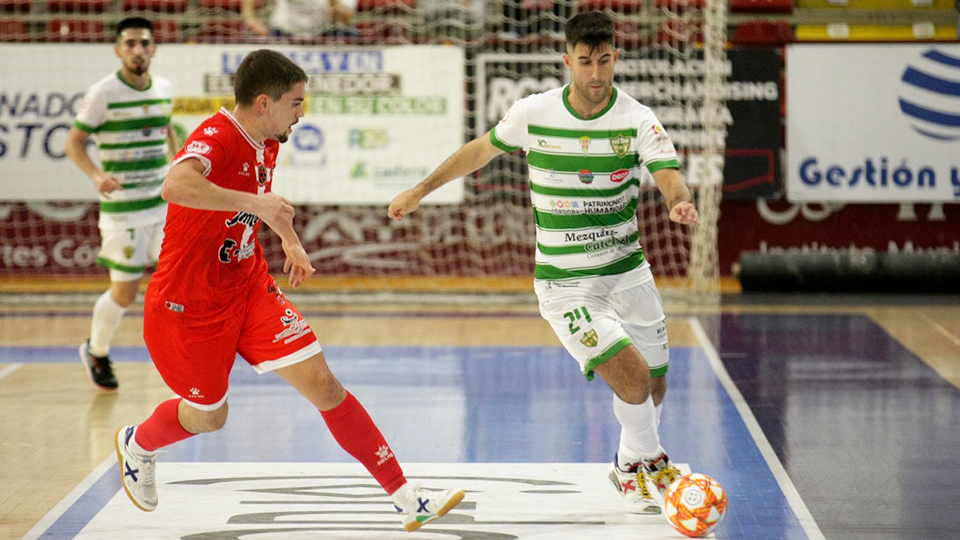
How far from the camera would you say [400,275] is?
1291 cm

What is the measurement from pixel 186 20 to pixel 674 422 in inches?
305

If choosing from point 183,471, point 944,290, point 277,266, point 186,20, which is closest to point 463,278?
point 277,266

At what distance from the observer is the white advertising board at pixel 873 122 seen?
12234 millimetres

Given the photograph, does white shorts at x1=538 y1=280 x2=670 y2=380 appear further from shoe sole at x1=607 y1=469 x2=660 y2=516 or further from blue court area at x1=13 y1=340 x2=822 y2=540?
blue court area at x1=13 y1=340 x2=822 y2=540

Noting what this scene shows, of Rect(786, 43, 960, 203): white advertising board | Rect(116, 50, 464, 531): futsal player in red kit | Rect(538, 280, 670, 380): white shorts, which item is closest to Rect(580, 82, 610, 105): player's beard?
Rect(538, 280, 670, 380): white shorts

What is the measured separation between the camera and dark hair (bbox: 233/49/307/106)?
14.8ft

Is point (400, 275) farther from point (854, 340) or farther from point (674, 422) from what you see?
point (674, 422)

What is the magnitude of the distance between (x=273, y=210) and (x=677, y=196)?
1.64 m

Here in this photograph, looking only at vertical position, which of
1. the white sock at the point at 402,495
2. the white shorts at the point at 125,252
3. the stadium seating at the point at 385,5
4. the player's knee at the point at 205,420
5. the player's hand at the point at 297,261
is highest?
the stadium seating at the point at 385,5

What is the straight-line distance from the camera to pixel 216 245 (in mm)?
4691

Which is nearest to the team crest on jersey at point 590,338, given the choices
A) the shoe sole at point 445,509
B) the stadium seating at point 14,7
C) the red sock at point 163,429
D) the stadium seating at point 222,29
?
the shoe sole at point 445,509

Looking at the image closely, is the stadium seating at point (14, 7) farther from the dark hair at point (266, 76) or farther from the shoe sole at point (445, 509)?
the shoe sole at point (445, 509)

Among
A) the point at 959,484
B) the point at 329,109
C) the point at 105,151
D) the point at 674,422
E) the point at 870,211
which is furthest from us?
the point at 870,211

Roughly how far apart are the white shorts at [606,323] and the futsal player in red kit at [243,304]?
2.81ft
